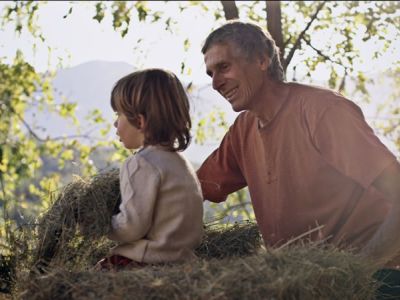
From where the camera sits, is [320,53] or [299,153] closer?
[299,153]

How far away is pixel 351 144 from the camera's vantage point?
10.0 feet

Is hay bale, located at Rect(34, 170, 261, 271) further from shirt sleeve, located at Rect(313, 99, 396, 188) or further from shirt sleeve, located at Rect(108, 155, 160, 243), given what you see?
shirt sleeve, located at Rect(313, 99, 396, 188)

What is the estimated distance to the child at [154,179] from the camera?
271 centimetres

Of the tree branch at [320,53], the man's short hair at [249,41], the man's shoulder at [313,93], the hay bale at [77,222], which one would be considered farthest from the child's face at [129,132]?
the tree branch at [320,53]

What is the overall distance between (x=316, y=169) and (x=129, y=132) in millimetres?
812

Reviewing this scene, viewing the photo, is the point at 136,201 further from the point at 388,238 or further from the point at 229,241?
the point at 388,238

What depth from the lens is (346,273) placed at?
228cm

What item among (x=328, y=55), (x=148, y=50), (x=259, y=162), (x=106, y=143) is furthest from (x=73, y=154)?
(x=259, y=162)

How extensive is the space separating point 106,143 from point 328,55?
14.9 ft

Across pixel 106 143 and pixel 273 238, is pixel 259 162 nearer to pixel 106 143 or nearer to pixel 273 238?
pixel 273 238

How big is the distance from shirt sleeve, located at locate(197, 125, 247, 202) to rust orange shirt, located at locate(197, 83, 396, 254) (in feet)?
0.58

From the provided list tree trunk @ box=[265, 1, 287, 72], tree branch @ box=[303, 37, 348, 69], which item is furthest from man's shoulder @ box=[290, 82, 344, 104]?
tree branch @ box=[303, 37, 348, 69]

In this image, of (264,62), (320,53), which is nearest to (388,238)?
(264,62)

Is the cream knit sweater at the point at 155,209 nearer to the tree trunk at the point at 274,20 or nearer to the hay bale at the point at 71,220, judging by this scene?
the hay bale at the point at 71,220
